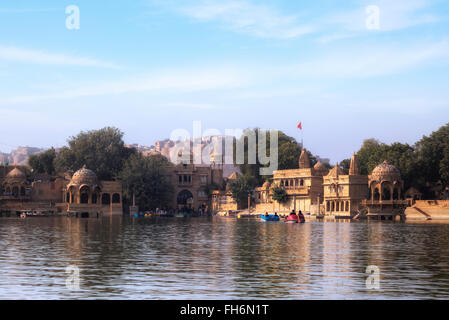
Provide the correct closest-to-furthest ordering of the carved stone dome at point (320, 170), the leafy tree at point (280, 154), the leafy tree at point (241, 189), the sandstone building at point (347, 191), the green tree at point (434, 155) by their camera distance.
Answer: the green tree at point (434, 155) < the sandstone building at point (347, 191) < the carved stone dome at point (320, 170) < the leafy tree at point (241, 189) < the leafy tree at point (280, 154)

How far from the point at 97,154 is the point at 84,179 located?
1114 cm

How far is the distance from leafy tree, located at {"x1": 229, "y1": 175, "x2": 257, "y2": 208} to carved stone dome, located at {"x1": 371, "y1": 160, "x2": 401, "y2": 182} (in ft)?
101

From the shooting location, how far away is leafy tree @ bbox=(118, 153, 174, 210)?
127 metres

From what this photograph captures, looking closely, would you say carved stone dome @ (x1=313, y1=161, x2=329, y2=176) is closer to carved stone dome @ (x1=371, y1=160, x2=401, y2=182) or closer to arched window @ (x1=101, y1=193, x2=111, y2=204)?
carved stone dome @ (x1=371, y1=160, x2=401, y2=182)

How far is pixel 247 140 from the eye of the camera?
142625mm

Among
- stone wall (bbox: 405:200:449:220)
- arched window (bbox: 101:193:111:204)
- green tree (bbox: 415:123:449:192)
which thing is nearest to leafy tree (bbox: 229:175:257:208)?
Result: arched window (bbox: 101:193:111:204)

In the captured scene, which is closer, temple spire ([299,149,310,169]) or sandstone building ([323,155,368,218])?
sandstone building ([323,155,368,218])

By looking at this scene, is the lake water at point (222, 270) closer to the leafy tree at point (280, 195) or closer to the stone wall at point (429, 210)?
the stone wall at point (429, 210)

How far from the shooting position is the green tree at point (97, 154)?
13250 centimetres

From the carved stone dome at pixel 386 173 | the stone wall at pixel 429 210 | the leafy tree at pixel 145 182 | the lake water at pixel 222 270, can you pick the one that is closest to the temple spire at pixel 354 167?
the carved stone dome at pixel 386 173

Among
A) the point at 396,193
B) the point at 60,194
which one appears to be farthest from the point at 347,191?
the point at 60,194

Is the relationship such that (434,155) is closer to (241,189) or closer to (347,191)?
(347,191)

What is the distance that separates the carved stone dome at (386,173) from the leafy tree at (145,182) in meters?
40.3

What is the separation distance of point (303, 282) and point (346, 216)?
87797mm
